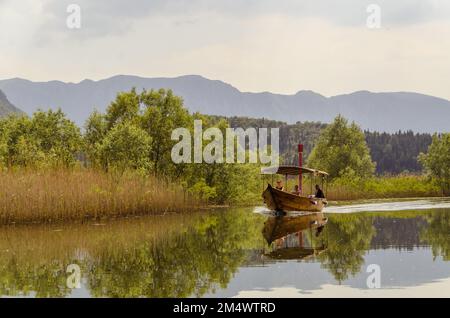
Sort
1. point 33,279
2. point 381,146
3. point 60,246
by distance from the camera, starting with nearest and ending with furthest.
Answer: point 33,279 → point 60,246 → point 381,146

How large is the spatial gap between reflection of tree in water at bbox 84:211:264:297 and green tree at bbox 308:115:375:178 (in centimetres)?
4573

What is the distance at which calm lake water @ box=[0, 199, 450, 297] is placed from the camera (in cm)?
1391

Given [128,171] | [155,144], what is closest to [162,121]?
[155,144]

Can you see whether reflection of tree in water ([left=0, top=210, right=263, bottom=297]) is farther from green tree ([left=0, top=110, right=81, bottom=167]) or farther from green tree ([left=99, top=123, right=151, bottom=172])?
green tree ([left=0, top=110, right=81, bottom=167])

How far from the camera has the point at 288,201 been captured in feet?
122

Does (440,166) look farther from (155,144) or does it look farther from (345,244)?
(345,244)

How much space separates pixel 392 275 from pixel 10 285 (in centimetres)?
803

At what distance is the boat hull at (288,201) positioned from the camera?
119 feet

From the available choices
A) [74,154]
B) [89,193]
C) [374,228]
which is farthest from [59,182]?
[74,154]

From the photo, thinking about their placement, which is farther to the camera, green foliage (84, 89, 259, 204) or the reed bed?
the reed bed

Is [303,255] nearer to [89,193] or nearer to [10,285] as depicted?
[10,285]

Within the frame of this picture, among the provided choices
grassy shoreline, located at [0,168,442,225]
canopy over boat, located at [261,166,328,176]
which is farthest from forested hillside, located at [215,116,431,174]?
grassy shoreline, located at [0,168,442,225]

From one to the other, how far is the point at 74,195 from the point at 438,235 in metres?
14.0

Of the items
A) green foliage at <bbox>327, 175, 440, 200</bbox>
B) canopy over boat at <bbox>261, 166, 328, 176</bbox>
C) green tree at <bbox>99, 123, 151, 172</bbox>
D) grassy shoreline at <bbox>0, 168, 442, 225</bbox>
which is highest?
green tree at <bbox>99, 123, 151, 172</bbox>
